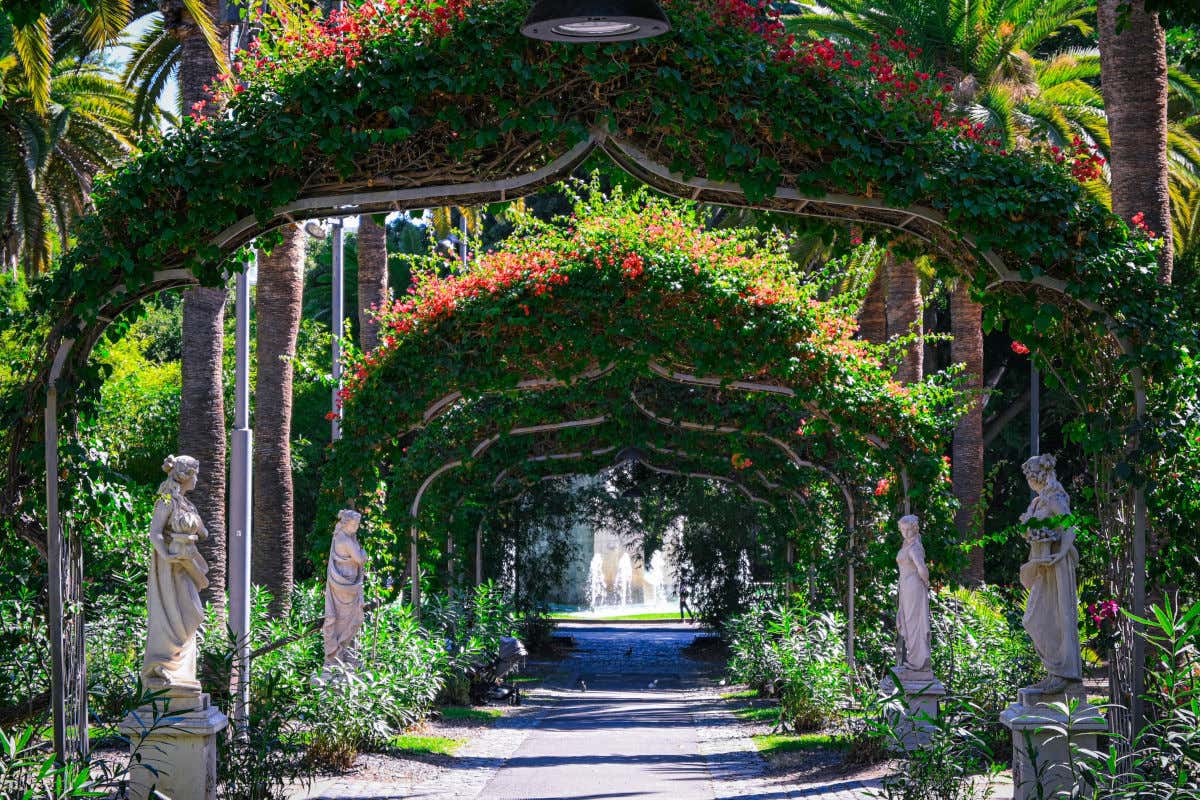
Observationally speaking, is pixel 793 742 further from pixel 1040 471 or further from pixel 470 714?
pixel 1040 471

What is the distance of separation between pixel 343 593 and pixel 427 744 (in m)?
2.31

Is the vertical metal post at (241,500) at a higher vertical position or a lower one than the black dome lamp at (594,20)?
lower

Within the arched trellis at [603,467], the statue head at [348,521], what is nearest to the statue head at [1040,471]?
the statue head at [348,521]

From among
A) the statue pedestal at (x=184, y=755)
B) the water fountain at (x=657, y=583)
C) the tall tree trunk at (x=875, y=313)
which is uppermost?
the tall tree trunk at (x=875, y=313)

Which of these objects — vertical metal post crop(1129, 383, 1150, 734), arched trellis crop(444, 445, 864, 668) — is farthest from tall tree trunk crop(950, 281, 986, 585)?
vertical metal post crop(1129, 383, 1150, 734)

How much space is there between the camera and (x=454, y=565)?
2177 centimetres

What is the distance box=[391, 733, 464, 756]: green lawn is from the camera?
14.1 meters

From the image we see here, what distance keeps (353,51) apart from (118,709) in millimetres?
6494

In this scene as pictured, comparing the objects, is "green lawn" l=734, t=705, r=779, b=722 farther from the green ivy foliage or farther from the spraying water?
the spraying water

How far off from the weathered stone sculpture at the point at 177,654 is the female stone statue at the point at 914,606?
653 centimetres

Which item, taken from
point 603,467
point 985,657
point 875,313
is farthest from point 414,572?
point 875,313

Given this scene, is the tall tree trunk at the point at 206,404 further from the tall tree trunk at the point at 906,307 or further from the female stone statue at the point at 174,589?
the tall tree trunk at the point at 906,307

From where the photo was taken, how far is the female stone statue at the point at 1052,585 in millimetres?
8508

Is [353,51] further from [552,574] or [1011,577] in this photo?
[552,574]
